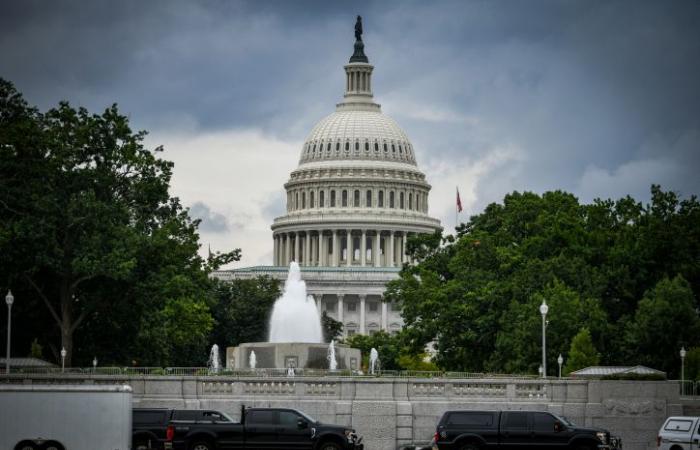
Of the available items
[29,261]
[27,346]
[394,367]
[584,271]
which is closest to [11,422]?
[29,261]

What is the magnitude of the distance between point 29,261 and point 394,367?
5181 cm

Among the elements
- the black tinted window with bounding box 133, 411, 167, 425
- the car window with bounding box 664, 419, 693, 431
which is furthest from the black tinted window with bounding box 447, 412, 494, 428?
the black tinted window with bounding box 133, 411, 167, 425

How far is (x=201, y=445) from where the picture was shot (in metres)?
51.7

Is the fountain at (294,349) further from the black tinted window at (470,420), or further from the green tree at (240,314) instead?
the green tree at (240,314)

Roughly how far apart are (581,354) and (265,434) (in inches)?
1463

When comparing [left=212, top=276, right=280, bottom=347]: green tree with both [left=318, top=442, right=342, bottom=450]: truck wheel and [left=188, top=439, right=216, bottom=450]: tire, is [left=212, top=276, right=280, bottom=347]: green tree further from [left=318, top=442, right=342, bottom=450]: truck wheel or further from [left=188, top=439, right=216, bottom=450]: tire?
[left=318, top=442, right=342, bottom=450]: truck wheel

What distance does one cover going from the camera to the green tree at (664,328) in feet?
292

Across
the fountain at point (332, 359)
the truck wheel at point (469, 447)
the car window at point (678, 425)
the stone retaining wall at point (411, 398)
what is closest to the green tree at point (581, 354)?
the fountain at point (332, 359)

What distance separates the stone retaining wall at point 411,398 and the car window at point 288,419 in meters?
4.27

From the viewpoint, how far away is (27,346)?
8394 cm

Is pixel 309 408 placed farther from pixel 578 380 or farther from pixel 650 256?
pixel 650 256

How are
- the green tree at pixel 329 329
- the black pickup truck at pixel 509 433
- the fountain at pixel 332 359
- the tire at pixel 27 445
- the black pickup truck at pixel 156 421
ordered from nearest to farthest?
the tire at pixel 27 445, the black pickup truck at pixel 509 433, the black pickup truck at pixel 156 421, the fountain at pixel 332 359, the green tree at pixel 329 329

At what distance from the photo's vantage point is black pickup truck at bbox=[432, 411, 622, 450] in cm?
5128

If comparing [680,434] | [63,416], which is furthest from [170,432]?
[680,434]
